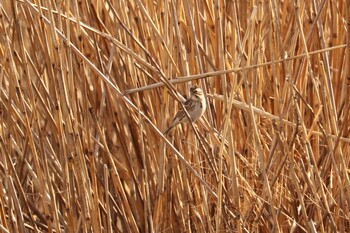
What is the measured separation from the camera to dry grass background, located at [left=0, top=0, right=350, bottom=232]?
8.79 ft

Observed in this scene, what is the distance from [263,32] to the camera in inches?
118

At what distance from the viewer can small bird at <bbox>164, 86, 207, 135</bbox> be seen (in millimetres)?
2742

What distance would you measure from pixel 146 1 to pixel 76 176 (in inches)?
28.0

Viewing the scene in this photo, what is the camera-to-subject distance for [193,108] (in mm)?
2775

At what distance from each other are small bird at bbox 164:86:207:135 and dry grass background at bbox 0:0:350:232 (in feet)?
0.15

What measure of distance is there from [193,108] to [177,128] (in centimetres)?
24

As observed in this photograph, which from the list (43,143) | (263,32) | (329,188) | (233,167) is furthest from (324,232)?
(43,143)

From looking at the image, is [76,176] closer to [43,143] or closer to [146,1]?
[43,143]

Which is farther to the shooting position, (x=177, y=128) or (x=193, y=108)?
(x=177, y=128)

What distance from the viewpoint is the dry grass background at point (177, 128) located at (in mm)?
2678

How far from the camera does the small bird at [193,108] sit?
2.74 m

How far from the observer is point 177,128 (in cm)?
300

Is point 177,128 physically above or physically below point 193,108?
below

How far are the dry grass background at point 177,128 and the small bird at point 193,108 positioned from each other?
0.15ft
